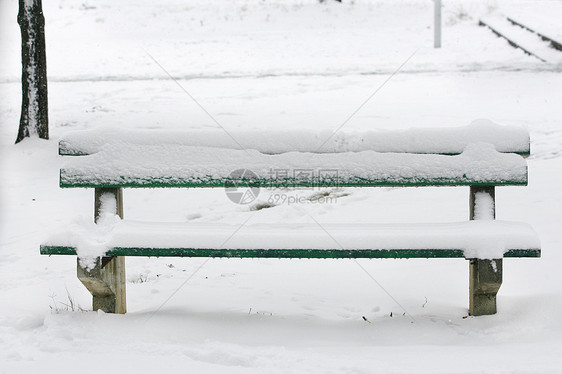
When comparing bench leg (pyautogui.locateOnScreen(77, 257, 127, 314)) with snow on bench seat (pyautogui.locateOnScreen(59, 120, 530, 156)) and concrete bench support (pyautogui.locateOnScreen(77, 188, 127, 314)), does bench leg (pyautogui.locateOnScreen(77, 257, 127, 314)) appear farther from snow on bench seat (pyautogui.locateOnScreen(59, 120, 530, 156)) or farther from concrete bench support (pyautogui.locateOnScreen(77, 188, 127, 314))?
snow on bench seat (pyautogui.locateOnScreen(59, 120, 530, 156))

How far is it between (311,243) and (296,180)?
347 mm

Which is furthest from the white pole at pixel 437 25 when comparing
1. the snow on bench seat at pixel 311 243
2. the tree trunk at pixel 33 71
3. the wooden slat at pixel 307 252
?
the wooden slat at pixel 307 252

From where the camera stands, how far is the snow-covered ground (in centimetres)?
300

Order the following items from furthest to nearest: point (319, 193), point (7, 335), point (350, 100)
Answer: point (350, 100) → point (319, 193) → point (7, 335)

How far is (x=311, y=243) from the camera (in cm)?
315

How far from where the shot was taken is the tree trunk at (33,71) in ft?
27.6

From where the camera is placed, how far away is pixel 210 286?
4215 millimetres

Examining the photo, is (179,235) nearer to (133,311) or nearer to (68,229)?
(68,229)

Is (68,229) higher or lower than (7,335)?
higher

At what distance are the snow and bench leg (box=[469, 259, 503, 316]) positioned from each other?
39 cm

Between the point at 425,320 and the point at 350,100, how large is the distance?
766 cm

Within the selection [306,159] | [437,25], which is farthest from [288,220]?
[437,25]

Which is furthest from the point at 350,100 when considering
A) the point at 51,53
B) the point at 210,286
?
the point at 51,53

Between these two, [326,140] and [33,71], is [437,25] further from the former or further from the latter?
[326,140]
